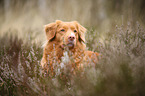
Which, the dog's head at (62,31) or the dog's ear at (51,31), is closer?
the dog's head at (62,31)

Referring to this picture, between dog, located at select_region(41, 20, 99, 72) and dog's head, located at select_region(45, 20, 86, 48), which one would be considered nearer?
dog, located at select_region(41, 20, 99, 72)

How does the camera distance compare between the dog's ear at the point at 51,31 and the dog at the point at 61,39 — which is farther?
the dog's ear at the point at 51,31

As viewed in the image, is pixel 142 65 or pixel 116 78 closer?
pixel 116 78

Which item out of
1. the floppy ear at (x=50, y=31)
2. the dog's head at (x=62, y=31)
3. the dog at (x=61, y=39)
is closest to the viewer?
the dog at (x=61, y=39)

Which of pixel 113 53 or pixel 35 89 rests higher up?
pixel 113 53

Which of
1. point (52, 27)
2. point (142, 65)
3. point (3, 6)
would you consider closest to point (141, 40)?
point (142, 65)

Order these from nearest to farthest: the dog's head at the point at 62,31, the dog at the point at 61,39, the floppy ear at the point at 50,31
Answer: the dog at the point at 61,39, the dog's head at the point at 62,31, the floppy ear at the point at 50,31

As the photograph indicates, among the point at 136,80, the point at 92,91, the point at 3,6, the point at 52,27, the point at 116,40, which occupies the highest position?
the point at 3,6

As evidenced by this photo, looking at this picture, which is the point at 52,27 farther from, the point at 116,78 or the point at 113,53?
the point at 116,78

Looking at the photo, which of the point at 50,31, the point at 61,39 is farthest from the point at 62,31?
the point at 50,31

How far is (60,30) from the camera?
3219 millimetres

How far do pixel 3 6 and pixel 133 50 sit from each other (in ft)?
93.6

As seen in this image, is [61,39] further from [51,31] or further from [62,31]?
[51,31]

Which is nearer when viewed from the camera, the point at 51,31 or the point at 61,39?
the point at 61,39
